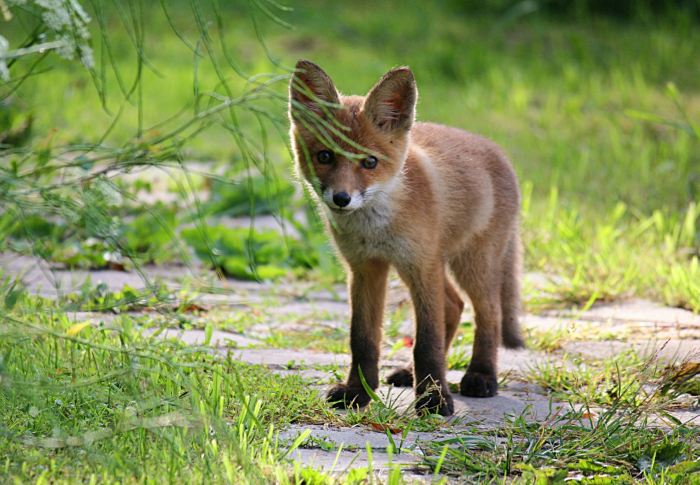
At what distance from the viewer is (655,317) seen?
4004 millimetres

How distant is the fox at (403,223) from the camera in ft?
10.1

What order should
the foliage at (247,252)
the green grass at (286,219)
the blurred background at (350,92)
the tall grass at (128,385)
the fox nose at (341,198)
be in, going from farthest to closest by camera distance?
1. the foliage at (247,252)
2. the fox nose at (341,198)
3. the blurred background at (350,92)
4. the green grass at (286,219)
5. the tall grass at (128,385)

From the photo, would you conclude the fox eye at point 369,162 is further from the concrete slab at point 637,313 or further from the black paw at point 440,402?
the concrete slab at point 637,313

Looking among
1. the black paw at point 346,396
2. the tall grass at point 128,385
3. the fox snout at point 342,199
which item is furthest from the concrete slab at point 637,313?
the tall grass at point 128,385

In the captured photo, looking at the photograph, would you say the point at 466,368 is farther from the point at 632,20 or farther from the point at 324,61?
the point at 632,20

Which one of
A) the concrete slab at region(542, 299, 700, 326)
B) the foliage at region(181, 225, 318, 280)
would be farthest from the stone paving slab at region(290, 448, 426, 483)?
the foliage at region(181, 225, 318, 280)

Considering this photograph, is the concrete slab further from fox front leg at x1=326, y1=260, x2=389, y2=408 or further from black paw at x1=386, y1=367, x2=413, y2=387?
fox front leg at x1=326, y1=260, x2=389, y2=408

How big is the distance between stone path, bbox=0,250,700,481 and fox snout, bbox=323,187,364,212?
24.9 inches

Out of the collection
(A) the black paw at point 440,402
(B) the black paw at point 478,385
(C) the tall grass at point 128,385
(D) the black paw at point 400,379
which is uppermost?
(C) the tall grass at point 128,385

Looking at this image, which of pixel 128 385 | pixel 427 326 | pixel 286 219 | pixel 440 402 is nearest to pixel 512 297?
pixel 427 326

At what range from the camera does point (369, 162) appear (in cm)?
310

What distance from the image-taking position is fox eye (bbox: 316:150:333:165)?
10.0 ft

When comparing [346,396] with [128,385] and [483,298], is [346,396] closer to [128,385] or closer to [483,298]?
[483,298]

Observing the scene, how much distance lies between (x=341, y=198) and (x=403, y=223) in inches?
15.2
